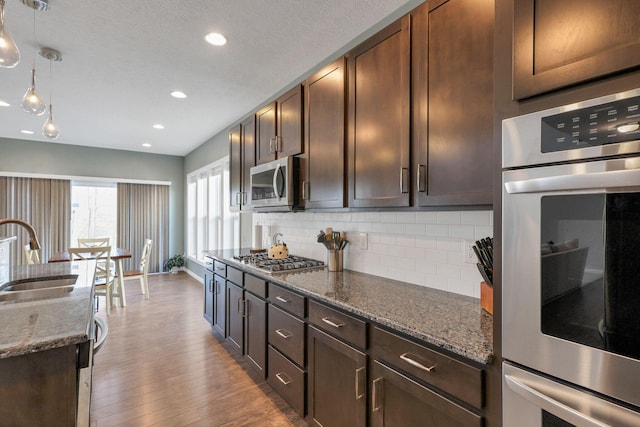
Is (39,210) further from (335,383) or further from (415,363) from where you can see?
(415,363)

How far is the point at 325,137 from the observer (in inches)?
86.4

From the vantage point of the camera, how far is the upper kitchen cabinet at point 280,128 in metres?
2.48

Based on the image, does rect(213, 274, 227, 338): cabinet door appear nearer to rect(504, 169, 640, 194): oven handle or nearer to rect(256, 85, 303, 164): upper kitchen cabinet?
rect(256, 85, 303, 164): upper kitchen cabinet

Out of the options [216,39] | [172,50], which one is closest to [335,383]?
[216,39]

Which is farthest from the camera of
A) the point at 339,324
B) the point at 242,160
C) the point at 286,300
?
the point at 242,160

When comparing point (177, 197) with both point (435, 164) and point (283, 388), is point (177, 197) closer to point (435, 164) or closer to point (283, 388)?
point (283, 388)

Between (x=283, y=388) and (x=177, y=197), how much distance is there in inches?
246

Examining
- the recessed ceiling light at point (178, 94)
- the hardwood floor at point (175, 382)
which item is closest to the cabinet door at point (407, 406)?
the hardwood floor at point (175, 382)

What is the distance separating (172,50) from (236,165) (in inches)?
50.1

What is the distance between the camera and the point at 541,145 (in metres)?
0.88

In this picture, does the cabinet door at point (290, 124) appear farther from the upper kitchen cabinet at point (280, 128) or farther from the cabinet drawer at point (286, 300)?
the cabinet drawer at point (286, 300)

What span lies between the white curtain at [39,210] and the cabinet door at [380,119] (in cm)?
656

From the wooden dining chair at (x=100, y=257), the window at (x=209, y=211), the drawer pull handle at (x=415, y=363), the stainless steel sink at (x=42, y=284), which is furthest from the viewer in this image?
the window at (x=209, y=211)

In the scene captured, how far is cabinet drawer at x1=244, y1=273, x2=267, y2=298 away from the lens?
2.38m
